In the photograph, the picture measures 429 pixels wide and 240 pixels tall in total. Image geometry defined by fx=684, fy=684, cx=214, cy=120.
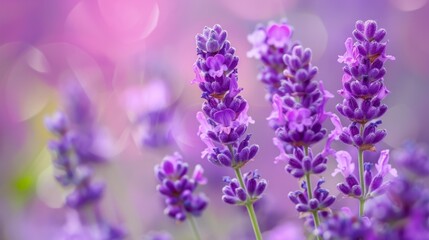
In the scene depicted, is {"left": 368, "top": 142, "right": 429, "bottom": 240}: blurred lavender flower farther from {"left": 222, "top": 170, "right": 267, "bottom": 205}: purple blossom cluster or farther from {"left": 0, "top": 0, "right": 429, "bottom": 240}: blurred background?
{"left": 0, "top": 0, "right": 429, "bottom": 240}: blurred background

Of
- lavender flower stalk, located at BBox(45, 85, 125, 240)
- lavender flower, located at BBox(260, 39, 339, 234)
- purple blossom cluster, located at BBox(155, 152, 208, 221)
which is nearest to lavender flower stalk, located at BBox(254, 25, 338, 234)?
lavender flower, located at BBox(260, 39, 339, 234)

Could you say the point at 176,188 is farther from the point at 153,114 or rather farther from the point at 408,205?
the point at 153,114

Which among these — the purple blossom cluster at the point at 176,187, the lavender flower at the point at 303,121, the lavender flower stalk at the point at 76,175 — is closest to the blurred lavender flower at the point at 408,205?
the lavender flower at the point at 303,121

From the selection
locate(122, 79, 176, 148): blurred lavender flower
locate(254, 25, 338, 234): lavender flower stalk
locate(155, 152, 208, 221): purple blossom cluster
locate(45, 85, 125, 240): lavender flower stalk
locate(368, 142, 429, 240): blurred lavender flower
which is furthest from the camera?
locate(122, 79, 176, 148): blurred lavender flower

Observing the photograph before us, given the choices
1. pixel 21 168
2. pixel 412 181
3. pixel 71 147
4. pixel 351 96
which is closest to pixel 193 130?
pixel 21 168

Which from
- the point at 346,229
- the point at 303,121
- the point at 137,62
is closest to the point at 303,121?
the point at 303,121

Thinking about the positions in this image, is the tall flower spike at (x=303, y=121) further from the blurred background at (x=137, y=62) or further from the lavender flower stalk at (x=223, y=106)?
the blurred background at (x=137, y=62)
